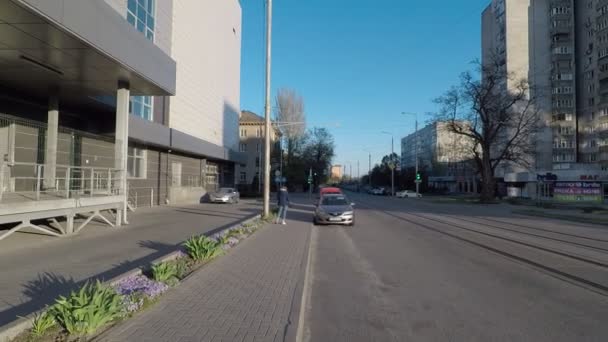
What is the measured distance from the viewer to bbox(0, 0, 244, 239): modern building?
11.1 metres

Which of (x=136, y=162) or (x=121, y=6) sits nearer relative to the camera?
(x=121, y=6)

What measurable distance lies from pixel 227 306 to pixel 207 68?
33964 millimetres

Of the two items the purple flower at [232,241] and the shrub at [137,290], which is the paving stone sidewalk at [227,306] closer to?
the shrub at [137,290]

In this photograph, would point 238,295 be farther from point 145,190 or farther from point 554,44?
point 554,44

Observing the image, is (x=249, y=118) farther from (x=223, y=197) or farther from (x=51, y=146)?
(x=51, y=146)

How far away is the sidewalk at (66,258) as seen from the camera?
609 centimetres

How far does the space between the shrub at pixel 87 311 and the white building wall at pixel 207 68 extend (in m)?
25.5

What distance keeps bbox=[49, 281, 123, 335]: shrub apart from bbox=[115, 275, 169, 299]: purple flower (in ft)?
2.59

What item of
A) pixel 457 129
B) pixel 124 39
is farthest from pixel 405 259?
pixel 457 129

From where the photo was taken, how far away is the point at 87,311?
423 centimetres

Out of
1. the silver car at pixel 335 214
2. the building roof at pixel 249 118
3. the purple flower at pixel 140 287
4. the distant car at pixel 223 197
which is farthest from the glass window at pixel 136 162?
the building roof at pixel 249 118

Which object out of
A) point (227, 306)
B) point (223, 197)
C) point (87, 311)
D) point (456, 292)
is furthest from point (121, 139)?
point (223, 197)

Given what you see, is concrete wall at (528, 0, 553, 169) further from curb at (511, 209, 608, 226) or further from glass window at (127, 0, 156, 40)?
glass window at (127, 0, 156, 40)

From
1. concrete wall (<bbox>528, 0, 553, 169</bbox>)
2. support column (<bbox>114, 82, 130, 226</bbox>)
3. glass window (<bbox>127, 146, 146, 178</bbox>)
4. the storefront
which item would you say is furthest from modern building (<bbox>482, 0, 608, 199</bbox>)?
support column (<bbox>114, 82, 130, 226</bbox>)
